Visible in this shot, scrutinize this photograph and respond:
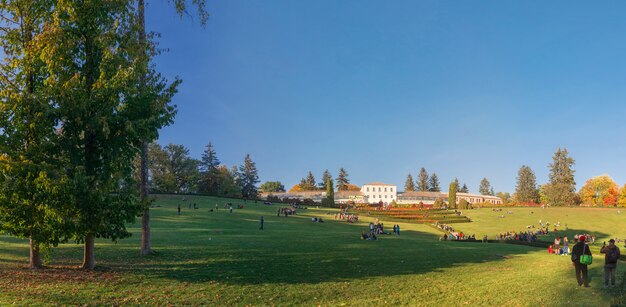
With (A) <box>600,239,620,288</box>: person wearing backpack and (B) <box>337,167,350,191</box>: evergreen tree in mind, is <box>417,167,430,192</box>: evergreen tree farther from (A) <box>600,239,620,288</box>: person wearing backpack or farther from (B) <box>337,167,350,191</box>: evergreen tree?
(A) <box>600,239,620,288</box>: person wearing backpack

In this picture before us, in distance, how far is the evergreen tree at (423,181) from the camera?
173250 mm

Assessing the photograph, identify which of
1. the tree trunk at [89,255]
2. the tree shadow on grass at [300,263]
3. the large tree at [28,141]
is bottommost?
the tree shadow on grass at [300,263]

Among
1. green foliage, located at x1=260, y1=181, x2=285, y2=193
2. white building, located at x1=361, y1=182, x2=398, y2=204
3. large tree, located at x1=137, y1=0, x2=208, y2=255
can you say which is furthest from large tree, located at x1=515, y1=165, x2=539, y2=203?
large tree, located at x1=137, y1=0, x2=208, y2=255

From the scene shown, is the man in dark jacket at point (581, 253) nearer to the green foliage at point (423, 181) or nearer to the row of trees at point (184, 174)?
the row of trees at point (184, 174)

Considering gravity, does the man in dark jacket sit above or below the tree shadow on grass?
above

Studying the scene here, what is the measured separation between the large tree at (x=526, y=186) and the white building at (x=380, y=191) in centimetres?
4422

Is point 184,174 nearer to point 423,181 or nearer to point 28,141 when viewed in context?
point 28,141

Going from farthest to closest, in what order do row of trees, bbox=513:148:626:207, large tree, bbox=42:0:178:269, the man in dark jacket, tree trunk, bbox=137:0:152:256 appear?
row of trees, bbox=513:148:626:207, tree trunk, bbox=137:0:152:256, the man in dark jacket, large tree, bbox=42:0:178:269

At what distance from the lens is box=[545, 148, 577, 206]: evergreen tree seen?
111m

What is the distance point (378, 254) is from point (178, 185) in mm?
79022

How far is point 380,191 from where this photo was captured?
147m

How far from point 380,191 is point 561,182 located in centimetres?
5803

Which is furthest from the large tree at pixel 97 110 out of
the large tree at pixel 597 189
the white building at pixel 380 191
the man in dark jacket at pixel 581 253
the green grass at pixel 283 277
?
the large tree at pixel 597 189

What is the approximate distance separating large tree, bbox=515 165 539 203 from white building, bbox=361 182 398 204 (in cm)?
4422
